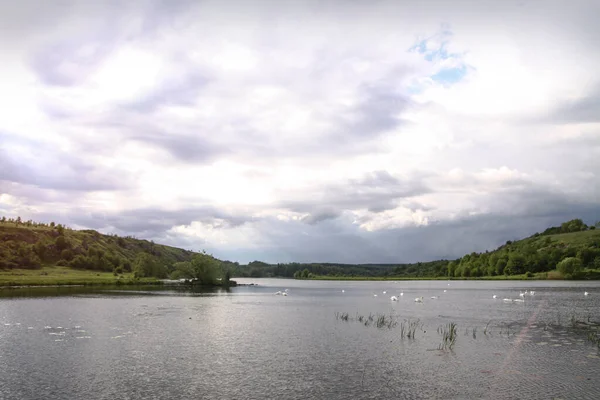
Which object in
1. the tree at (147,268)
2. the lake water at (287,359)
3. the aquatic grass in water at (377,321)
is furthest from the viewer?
the tree at (147,268)

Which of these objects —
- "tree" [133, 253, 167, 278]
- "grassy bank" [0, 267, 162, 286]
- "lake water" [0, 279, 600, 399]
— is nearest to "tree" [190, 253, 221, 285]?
"grassy bank" [0, 267, 162, 286]

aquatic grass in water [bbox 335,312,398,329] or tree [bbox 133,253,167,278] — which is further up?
tree [bbox 133,253,167,278]

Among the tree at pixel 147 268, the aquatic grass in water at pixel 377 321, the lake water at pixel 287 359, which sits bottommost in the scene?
the aquatic grass in water at pixel 377 321

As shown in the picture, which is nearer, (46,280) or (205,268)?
(46,280)

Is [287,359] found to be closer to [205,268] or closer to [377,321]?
[377,321]

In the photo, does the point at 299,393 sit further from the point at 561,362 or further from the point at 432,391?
the point at 561,362

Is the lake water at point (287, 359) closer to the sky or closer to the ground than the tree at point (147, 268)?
closer to the ground

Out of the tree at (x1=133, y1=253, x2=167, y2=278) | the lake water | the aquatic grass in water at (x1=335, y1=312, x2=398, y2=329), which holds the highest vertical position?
the tree at (x1=133, y1=253, x2=167, y2=278)

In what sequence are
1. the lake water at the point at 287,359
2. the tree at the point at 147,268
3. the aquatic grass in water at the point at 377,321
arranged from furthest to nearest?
the tree at the point at 147,268 < the aquatic grass in water at the point at 377,321 < the lake water at the point at 287,359

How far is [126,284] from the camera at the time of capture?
495 feet

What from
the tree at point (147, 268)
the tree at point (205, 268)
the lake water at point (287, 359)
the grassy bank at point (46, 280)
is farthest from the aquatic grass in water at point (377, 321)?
the tree at point (147, 268)

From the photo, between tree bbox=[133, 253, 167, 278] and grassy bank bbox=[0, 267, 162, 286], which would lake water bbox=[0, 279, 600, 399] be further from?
tree bbox=[133, 253, 167, 278]

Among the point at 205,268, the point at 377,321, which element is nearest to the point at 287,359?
the point at 377,321

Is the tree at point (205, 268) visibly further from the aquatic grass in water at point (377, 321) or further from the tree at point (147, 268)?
Answer: the aquatic grass in water at point (377, 321)
